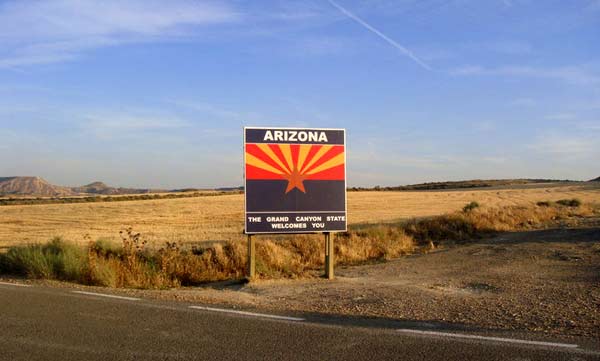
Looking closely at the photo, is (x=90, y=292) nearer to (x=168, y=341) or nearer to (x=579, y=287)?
(x=168, y=341)

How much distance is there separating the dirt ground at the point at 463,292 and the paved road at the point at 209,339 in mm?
1132

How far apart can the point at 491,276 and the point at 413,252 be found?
20.5ft

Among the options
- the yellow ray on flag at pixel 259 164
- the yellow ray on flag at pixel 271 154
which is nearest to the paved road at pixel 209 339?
the yellow ray on flag at pixel 259 164

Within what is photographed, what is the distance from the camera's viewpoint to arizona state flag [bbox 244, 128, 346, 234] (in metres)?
12.3

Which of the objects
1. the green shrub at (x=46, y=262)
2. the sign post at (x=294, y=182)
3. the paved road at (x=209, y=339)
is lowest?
the paved road at (x=209, y=339)

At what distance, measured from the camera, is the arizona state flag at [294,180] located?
12.3 m

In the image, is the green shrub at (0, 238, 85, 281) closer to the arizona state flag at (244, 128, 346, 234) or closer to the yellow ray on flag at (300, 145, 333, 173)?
the arizona state flag at (244, 128, 346, 234)

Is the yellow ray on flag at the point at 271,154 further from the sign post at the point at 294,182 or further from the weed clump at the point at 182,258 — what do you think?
the weed clump at the point at 182,258

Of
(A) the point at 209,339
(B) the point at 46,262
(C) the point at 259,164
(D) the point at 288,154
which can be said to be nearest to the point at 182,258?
(B) the point at 46,262

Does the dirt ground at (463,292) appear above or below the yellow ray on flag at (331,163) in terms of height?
below

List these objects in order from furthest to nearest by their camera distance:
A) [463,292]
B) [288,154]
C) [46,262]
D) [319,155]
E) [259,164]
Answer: [46,262]
[319,155]
[288,154]
[259,164]
[463,292]

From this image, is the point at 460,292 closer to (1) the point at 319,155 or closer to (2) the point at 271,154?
(1) the point at 319,155

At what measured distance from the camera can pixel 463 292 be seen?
10.5 metres

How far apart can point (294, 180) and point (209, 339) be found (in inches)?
239
